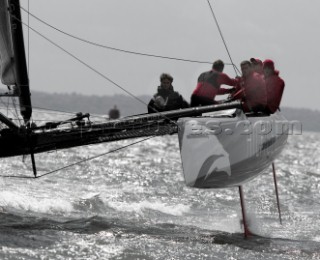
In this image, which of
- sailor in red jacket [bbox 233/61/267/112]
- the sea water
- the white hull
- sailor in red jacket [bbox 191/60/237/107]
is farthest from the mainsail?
sailor in red jacket [bbox 233/61/267/112]

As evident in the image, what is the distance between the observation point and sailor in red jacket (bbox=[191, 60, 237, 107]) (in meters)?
8.23

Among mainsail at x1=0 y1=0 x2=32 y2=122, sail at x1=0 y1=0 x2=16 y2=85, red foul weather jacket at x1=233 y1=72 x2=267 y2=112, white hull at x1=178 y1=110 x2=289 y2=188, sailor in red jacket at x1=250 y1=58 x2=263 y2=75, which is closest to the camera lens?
white hull at x1=178 y1=110 x2=289 y2=188

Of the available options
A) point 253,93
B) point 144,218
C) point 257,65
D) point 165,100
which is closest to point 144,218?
point 144,218

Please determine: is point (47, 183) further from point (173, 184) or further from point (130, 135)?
point (130, 135)

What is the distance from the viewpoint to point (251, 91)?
820 cm

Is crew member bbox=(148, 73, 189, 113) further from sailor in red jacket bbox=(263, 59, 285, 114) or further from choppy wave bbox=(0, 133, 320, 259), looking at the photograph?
choppy wave bbox=(0, 133, 320, 259)

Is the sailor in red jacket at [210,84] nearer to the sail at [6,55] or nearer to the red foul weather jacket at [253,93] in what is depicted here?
the red foul weather jacket at [253,93]

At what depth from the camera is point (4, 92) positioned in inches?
354

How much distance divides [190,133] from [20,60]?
267 cm

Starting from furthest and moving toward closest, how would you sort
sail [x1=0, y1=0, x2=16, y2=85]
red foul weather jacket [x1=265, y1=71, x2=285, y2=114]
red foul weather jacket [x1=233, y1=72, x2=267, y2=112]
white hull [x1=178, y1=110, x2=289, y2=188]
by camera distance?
1. sail [x1=0, y1=0, x2=16, y2=85]
2. red foul weather jacket [x1=265, y1=71, x2=285, y2=114]
3. red foul weather jacket [x1=233, y1=72, x2=267, y2=112]
4. white hull [x1=178, y1=110, x2=289, y2=188]

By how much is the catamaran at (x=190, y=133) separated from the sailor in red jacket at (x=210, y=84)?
0.90 feet

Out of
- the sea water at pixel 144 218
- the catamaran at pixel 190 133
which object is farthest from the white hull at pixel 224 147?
the sea water at pixel 144 218

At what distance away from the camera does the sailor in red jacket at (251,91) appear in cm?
812

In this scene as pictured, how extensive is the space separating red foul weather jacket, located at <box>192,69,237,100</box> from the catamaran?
30 cm
